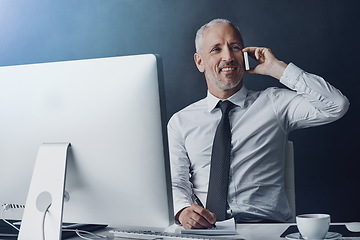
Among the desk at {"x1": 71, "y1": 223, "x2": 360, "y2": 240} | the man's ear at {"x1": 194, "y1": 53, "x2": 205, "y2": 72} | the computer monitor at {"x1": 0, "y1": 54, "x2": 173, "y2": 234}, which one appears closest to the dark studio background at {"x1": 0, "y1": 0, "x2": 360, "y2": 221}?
the man's ear at {"x1": 194, "y1": 53, "x2": 205, "y2": 72}

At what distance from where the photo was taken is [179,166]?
2.33 m

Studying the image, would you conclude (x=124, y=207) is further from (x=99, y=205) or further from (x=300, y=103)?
(x=300, y=103)

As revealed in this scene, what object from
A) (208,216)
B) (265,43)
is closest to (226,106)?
(265,43)

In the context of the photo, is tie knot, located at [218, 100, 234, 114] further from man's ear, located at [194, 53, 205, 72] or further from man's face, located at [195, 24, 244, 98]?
man's ear, located at [194, 53, 205, 72]

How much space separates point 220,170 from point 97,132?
1.10 m

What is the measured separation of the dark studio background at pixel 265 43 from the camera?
2729 mm

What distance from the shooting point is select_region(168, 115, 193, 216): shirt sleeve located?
2088mm

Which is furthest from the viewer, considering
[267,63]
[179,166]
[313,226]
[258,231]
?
[267,63]

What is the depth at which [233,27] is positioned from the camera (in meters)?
2.53

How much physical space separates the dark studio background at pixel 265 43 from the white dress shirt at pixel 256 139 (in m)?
0.48

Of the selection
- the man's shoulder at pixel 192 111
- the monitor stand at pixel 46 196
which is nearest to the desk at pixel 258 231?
the monitor stand at pixel 46 196

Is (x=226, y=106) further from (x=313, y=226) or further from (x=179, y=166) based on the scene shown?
(x=313, y=226)

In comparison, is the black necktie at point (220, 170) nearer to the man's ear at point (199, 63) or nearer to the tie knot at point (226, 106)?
the tie knot at point (226, 106)

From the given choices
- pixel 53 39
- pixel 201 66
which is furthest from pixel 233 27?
pixel 53 39
